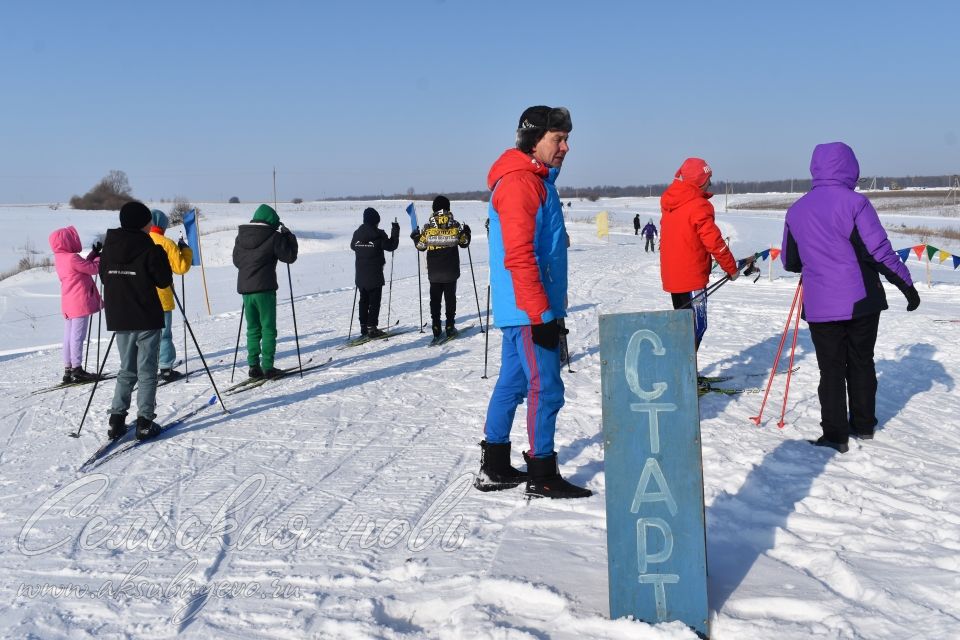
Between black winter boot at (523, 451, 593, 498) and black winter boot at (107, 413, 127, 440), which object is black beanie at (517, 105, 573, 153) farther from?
black winter boot at (107, 413, 127, 440)

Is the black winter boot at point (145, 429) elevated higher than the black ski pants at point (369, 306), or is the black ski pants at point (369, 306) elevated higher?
the black ski pants at point (369, 306)

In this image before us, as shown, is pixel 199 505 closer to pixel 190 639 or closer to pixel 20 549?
pixel 20 549

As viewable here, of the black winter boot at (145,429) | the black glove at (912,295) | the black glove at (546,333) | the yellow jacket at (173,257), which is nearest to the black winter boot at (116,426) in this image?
the black winter boot at (145,429)

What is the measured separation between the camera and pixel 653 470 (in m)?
2.72

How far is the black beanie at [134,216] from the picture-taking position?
18.6ft

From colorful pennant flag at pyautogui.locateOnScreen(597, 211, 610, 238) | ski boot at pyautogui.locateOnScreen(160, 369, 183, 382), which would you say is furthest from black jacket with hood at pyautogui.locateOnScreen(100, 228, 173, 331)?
colorful pennant flag at pyautogui.locateOnScreen(597, 211, 610, 238)

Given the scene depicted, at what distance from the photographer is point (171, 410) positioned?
21.8 feet

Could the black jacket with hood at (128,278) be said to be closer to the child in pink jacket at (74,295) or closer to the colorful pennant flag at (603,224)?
the child in pink jacket at (74,295)

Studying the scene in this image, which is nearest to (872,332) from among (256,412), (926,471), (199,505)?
(926,471)

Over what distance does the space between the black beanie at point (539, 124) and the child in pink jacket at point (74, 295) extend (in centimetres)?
579

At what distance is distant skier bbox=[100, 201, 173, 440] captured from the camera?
18.5 feet

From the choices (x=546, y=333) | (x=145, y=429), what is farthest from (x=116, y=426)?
(x=546, y=333)

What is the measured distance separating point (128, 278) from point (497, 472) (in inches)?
133

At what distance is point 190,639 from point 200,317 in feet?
39.5
